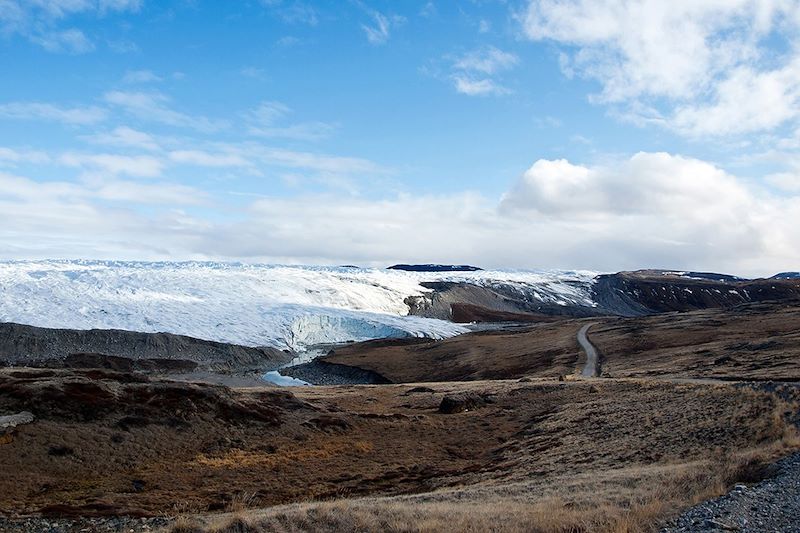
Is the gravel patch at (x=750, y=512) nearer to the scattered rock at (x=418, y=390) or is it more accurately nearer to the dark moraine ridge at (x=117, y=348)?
the scattered rock at (x=418, y=390)

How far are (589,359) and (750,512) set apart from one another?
225 ft

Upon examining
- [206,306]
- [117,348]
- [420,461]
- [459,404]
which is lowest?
[117,348]

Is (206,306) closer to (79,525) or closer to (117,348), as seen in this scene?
(117,348)

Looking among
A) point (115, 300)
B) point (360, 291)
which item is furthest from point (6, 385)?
point (360, 291)

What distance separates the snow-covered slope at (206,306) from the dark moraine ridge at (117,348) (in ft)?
22.3

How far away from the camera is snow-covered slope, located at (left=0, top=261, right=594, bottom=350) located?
11931cm

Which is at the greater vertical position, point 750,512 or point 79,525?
point 750,512

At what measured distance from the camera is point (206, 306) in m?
141

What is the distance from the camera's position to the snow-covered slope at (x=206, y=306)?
391ft

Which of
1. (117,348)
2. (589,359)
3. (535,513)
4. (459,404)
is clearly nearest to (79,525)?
(535,513)

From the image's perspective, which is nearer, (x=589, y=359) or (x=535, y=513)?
(x=535, y=513)

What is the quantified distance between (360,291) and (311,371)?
92.9 metres

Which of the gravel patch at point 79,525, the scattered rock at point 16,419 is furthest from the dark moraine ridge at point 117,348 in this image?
the gravel patch at point 79,525

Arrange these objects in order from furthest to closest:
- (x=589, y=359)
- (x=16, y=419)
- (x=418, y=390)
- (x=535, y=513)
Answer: (x=589, y=359), (x=418, y=390), (x=16, y=419), (x=535, y=513)
